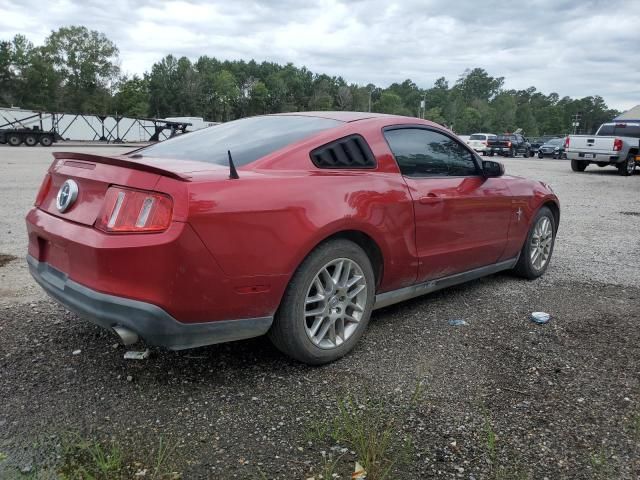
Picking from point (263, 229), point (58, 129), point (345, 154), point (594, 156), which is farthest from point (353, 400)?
point (58, 129)

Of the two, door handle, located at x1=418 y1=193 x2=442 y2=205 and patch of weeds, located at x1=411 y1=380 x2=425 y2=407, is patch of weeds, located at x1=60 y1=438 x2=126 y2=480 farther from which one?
door handle, located at x1=418 y1=193 x2=442 y2=205

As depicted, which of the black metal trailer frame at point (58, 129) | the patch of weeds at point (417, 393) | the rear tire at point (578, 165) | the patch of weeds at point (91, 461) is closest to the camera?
the patch of weeds at point (91, 461)

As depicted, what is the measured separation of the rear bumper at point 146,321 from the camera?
2.55 meters

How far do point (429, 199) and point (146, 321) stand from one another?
81.7 inches

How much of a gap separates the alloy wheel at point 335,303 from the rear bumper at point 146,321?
0.32 meters

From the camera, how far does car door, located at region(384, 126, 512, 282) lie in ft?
12.3

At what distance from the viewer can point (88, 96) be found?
275ft

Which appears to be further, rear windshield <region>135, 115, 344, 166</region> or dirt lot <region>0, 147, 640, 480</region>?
rear windshield <region>135, 115, 344, 166</region>

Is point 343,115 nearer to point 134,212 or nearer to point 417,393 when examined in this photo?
point 134,212

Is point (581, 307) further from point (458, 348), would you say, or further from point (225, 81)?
point (225, 81)

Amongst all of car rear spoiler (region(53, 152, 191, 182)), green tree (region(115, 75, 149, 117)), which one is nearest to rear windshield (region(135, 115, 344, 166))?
car rear spoiler (region(53, 152, 191, 182))

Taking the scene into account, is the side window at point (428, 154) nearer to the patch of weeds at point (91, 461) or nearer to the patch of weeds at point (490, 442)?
the patch of weeds at point (490, 442)

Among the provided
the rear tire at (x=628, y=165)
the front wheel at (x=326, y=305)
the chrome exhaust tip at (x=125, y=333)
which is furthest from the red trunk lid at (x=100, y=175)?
the rear tire at (x=628, y=165)

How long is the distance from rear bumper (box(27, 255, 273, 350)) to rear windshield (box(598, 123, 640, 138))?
2076cm
